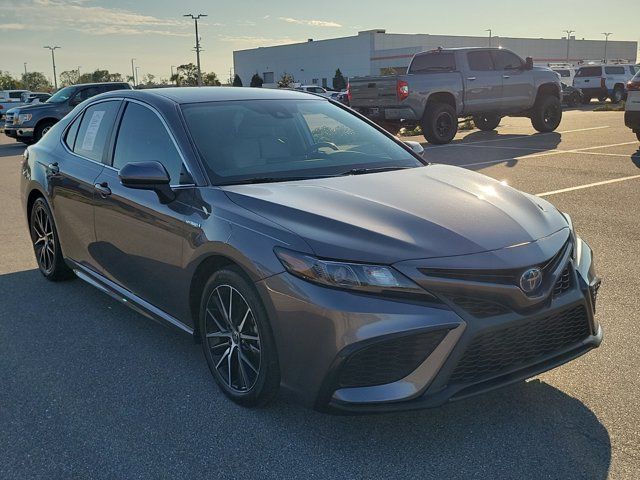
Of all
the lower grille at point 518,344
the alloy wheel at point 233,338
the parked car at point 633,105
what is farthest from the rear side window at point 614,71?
the alloy wheel at point 233,338

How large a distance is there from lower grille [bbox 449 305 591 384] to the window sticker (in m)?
3.27

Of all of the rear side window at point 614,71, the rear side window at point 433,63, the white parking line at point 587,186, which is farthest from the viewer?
the rear side window at point 614,71

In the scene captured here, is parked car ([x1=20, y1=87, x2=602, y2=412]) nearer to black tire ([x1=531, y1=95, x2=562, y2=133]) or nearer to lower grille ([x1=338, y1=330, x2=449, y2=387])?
lower grille ([x1=338, y1=330, x2=449, y2=387])

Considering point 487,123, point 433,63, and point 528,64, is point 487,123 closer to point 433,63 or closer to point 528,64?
point 528,64

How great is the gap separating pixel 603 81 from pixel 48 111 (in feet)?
89.0

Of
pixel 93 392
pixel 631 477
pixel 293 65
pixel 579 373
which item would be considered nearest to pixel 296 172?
pixel 93 392

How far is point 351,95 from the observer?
16.3m

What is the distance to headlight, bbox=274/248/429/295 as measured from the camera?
271 cm

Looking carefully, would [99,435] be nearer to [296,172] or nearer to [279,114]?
[296,172]

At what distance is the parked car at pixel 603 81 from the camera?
34.2 m

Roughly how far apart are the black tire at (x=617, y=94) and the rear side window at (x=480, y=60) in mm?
21309

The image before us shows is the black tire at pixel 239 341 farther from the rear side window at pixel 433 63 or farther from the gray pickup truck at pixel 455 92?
the rear side window at pixel 433 63

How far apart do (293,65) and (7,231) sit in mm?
95316

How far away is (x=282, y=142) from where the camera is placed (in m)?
4.16
